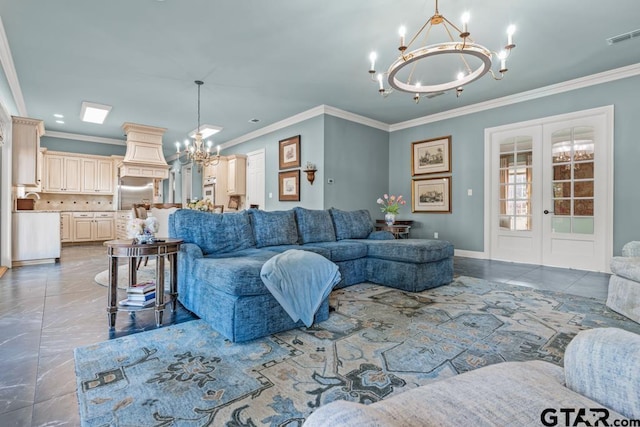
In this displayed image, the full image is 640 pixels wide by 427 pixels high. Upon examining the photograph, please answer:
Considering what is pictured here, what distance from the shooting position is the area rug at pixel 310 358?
1460 mm

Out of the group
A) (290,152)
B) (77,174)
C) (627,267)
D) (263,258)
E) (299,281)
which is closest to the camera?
(299,281)

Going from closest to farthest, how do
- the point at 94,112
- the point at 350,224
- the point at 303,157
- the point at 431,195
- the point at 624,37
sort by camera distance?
the point at 624,37 → the point at 350,224 → the point at 94,112 → the point at 303,157 → the point at 431,195

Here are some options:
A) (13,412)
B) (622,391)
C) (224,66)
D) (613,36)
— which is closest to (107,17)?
(224,66)

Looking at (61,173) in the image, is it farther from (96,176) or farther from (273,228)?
(273,228)

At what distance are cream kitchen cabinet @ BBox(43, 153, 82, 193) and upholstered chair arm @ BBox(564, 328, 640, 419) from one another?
10196 mm

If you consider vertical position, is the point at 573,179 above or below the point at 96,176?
below

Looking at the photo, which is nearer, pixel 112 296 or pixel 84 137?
pixel 112 296

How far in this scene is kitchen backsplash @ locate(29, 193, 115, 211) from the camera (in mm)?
8078

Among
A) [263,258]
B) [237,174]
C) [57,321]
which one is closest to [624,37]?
[263,258]

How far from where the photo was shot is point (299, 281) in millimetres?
2396

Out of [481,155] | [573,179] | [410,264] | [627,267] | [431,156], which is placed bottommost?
[410,264]

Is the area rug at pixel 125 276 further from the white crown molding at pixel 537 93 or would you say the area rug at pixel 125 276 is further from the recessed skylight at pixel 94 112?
the white crown molding at pixel 537 93

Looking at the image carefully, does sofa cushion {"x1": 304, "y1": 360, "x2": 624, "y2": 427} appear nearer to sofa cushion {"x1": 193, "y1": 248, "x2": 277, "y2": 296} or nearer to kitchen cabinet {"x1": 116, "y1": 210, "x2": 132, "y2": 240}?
sofa cushion {"x1": 193, "y1": 248, "x2": 277, "y2": 296}

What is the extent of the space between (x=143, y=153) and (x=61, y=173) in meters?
2.60
